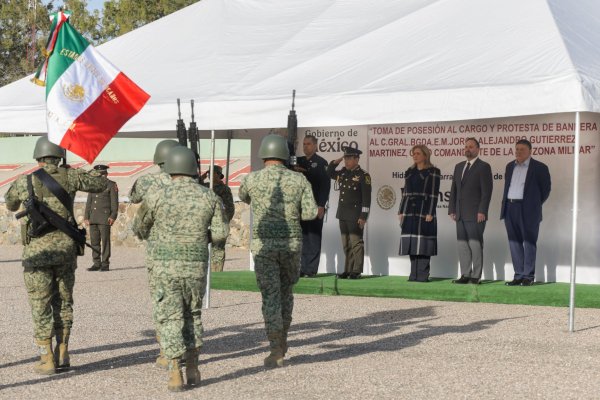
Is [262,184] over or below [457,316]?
over

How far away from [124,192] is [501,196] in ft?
49.8

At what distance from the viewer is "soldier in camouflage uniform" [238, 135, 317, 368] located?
30.5 feet

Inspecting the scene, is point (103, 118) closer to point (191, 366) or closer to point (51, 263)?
point (51, 263)

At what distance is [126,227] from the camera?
27.5m

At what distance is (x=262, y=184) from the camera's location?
9.45 meters

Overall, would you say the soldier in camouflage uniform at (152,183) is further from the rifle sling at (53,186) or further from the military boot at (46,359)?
the military boot at (46,359)

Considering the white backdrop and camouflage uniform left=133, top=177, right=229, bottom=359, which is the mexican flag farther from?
the white backdrop

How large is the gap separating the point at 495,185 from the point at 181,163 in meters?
8.32

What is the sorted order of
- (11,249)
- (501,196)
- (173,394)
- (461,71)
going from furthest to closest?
(11,249)
(501,196)
(461,71)
(173,394)

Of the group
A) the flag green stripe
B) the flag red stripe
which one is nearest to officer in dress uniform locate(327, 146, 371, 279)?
the flag red stripe

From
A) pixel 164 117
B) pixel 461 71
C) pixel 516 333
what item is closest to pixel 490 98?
pixel 461 71

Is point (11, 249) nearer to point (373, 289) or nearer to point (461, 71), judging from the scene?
point (373, 289)

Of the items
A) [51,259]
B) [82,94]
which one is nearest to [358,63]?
[82,94]

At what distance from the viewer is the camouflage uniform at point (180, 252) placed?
26.8 feet
